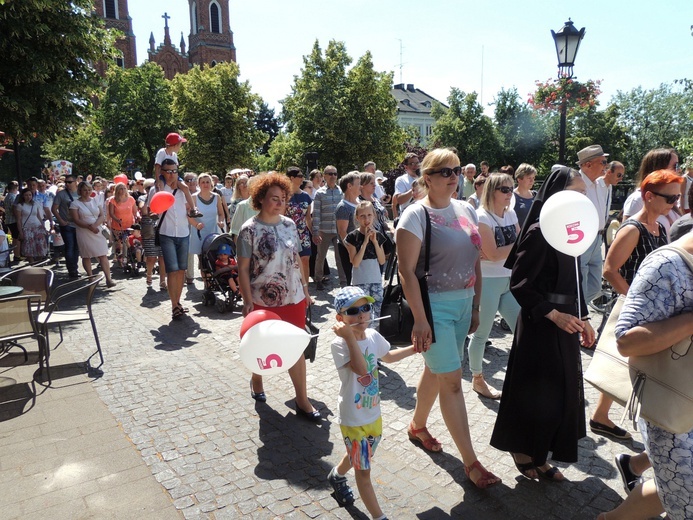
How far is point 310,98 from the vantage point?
39188 mm

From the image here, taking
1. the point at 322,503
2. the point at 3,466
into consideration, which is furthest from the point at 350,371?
the point at 3,466

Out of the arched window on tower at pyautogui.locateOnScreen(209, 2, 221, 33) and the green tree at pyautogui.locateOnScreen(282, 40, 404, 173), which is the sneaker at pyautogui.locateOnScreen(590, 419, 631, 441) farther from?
the arched window on tower at pyautogui.locateOnScreen(209, 2, 221, 33)

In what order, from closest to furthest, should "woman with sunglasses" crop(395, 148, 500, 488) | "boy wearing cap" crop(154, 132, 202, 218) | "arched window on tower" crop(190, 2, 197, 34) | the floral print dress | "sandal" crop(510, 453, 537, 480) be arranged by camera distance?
"woman with sunglasses" crop(395, 148, 500, 488)
"sandal" crop(510, 453, 537, 480)
the floral print dress
"boy wearing cap" crop(154, 132, 202, 218)
"arched window on tower" crop(190, 2, 197, 34)

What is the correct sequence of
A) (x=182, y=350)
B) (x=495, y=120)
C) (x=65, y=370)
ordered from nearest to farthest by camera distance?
1. (x=65, y=370)
2. (x=182, y=350)
3. (x=495, y=120)

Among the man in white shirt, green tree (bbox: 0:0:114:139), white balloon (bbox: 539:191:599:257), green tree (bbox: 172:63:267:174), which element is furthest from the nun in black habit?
green tree (bbox: 172:63:267:174)

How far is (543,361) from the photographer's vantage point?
327 cm

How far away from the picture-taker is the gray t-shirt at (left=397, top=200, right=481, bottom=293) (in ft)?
11.0

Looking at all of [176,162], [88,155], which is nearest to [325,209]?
[176,162]

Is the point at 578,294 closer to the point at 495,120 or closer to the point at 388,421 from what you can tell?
the point at 388,421

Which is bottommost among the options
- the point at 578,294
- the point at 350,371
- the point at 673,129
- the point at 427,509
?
the point at 427,509

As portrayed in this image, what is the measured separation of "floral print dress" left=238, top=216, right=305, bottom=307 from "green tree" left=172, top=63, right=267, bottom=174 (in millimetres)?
38945

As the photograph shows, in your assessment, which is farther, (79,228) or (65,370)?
(79,228)

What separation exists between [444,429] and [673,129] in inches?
2825

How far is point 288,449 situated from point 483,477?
1425mm
